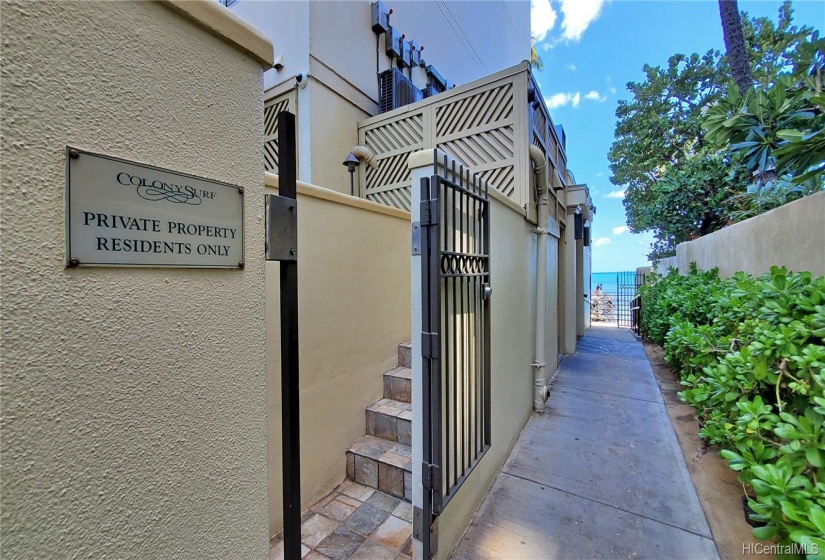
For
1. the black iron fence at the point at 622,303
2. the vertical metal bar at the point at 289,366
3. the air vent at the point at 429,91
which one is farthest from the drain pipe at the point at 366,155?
the black iron fence at the point at 622,303

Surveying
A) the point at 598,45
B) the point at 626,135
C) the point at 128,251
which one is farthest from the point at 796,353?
the point at 626,135

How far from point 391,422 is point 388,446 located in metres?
0.18

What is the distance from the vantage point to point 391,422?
2.89 m

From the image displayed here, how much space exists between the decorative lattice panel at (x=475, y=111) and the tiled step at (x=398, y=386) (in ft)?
9.37

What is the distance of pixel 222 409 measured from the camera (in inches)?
34.1

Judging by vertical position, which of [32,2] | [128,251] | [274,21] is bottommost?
[128,251]

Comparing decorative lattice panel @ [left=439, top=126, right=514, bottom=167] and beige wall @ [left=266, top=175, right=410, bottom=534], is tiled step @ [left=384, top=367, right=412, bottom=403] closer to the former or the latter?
beige wall @ [left=266, top=175, right=410, bottom=534]

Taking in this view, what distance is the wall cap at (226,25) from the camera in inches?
31.2

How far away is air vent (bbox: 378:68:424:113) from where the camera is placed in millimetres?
4863

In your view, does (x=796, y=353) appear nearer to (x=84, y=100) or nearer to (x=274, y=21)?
(x=84, y=100)

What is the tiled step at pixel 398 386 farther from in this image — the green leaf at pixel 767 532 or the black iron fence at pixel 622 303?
the black iron fence at pixel 622 303

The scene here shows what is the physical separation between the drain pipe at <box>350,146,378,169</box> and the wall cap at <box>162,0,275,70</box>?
358cm

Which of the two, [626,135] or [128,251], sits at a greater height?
[626,135]

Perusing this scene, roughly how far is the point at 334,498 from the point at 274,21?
17.8 feet
